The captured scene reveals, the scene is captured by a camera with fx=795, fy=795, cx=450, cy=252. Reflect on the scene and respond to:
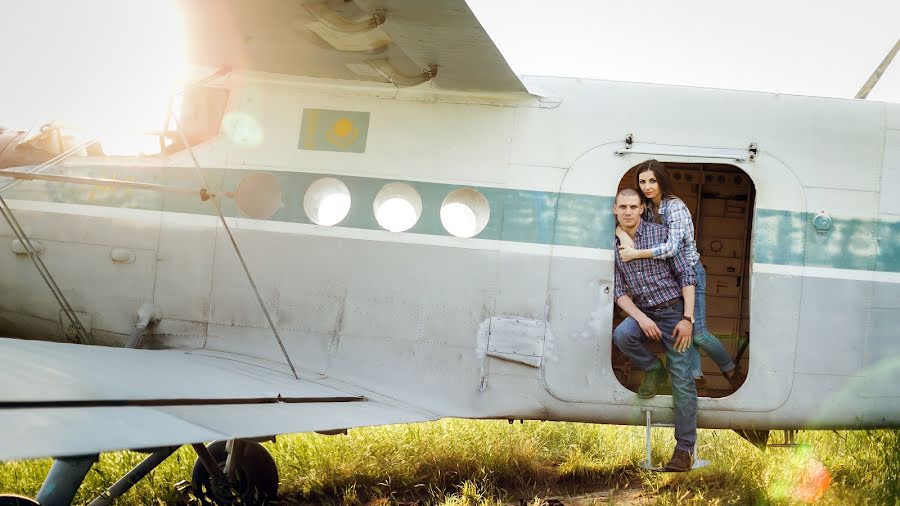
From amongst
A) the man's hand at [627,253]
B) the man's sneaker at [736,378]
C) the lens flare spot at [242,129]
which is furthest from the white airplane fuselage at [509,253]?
the man's sneaker at [736,378]

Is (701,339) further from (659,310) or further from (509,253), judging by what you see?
(509,253)

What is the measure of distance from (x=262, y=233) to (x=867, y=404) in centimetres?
379

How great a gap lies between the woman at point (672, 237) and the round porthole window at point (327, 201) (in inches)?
65.9

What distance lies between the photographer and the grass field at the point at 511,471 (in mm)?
5387

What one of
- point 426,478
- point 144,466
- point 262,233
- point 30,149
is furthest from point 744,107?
point 30,149

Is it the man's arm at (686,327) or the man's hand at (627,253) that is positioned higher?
the man's hand at (627,253)

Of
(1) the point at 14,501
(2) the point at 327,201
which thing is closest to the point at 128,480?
(1) the point at 14,501

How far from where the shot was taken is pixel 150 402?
3.16 meters

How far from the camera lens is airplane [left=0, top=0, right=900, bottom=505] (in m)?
4.71

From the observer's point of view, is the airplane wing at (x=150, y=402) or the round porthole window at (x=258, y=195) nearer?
the airplane wing at (x=150, y=402)

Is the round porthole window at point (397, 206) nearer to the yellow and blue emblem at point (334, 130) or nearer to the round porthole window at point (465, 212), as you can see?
the round porthole window at point (465, 212)

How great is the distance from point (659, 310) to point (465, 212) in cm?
129

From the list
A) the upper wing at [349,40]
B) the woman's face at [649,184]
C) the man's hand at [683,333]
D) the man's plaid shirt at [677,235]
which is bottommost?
the man's hand at [683,333]

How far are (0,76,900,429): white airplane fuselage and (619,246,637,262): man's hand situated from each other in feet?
0.38
